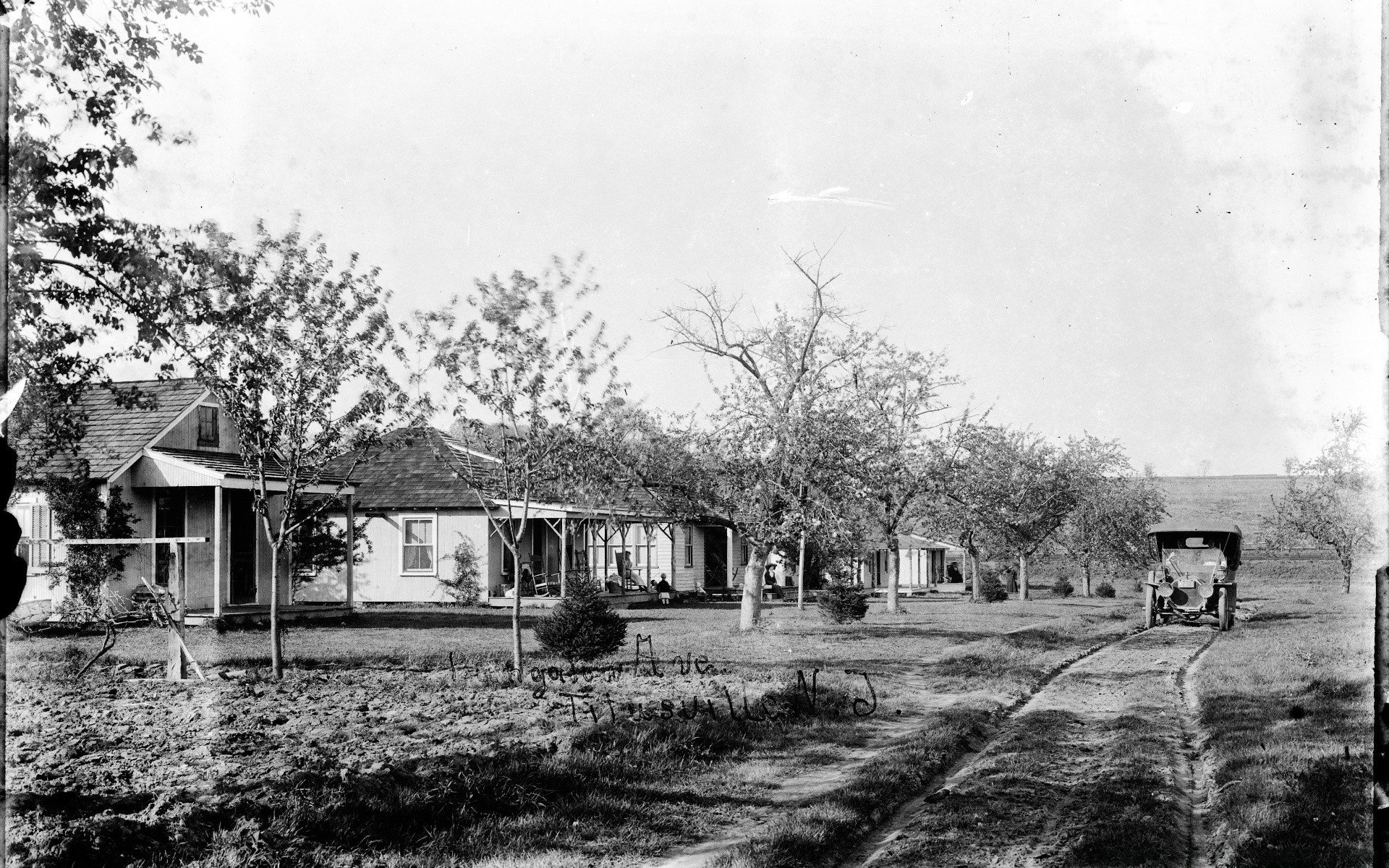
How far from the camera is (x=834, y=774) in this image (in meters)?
8.84

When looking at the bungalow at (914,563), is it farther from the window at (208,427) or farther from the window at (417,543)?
the window at (208,427)

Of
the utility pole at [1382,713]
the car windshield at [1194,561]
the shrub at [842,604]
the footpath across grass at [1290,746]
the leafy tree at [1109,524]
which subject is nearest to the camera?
the utility pole at [1382,713]

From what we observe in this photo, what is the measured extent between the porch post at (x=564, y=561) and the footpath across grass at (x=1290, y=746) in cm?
807

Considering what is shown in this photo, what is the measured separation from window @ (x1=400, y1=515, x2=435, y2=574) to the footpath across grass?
2017cm

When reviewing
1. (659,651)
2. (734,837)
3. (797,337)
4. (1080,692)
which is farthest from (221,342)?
(797,337)

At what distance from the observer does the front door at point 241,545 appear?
2288cm

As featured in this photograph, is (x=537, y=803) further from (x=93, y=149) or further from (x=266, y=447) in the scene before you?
(x=266, y=447)

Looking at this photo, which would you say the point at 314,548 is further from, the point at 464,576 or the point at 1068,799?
the point at 1068,799

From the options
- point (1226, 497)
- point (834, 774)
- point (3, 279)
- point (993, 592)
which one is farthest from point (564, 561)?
point (1226, 497)

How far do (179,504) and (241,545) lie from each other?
1.59 metres

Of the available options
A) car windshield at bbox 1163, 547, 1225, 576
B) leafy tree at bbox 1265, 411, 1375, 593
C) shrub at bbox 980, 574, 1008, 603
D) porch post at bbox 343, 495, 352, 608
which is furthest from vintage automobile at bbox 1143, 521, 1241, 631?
porch post at bbox 343, 495, 352, 608

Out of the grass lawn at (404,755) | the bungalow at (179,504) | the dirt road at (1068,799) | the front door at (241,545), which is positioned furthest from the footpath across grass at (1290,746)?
the front door at (241,545)

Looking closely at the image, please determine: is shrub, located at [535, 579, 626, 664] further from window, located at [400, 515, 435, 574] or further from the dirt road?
window, located at [400, 515, 435, 574]

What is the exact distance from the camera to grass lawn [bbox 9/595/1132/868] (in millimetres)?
6168
